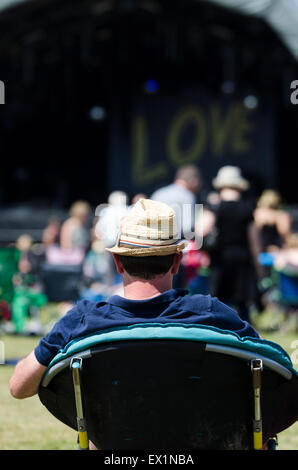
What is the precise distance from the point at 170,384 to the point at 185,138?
20.0 m

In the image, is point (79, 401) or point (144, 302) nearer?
point (79, 401)

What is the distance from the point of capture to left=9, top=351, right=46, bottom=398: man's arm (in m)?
2.44

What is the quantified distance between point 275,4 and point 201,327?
15795 millimetres

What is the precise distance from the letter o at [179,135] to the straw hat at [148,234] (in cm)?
1941

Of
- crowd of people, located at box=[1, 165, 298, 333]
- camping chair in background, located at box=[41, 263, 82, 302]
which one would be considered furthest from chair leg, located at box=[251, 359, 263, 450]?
camping chair in background, located at box=[41, 263, 82, 302]

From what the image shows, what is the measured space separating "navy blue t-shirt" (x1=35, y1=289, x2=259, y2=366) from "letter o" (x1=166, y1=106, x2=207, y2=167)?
1951cm

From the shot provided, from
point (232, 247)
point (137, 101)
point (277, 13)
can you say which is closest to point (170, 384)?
point (232, 247)

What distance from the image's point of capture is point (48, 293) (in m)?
10.3

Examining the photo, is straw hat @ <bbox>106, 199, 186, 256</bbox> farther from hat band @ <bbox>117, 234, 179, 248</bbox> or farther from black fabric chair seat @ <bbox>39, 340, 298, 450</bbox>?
black fabric chair seat @ <bbox>39, 340, 298, 450</bbox>

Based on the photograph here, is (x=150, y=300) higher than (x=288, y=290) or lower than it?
higher

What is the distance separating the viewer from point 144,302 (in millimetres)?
2402

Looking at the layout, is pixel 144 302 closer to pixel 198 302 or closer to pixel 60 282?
pixel 198 302

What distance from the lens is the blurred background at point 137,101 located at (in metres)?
18.7
